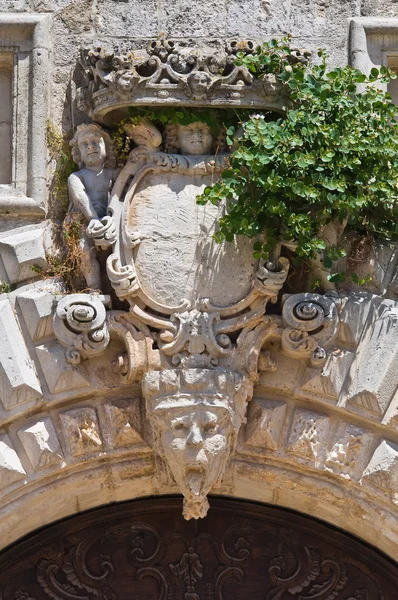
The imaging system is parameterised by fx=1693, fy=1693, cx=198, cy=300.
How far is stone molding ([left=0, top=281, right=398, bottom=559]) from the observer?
6.48 metres

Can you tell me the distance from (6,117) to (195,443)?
162cm

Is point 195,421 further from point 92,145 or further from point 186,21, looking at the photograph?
point 186,21

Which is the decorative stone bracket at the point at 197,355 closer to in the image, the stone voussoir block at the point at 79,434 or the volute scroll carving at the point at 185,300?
the volute scroll carving at the point at 185,300

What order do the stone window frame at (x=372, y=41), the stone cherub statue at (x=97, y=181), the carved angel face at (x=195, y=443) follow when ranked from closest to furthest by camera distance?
the carved angel face at (x=195, y=443)
the stone cherub statue at (x=97, y=181)
the stone window frame at (x=372, y=41)

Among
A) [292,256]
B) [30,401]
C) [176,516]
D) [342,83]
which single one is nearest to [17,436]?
[30,401]

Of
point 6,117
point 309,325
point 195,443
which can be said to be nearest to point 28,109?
point 6,117

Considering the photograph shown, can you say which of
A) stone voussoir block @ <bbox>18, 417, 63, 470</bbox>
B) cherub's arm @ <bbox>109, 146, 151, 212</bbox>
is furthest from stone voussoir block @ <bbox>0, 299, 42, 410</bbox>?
cherub's arm @ <bbox>109, 146, 151, 212</bbox>

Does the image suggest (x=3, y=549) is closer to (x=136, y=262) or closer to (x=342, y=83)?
(x=136, y=262)

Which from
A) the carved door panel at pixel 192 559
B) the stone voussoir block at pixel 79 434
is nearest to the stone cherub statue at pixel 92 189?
the stone voussoir block at pixel 79 434

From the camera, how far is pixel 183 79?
6.54m

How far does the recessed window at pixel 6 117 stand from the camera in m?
6.87

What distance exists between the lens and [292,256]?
6602mm

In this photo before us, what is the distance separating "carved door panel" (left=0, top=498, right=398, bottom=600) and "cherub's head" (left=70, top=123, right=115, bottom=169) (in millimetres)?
1386

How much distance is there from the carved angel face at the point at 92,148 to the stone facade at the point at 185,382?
0.14 metres
